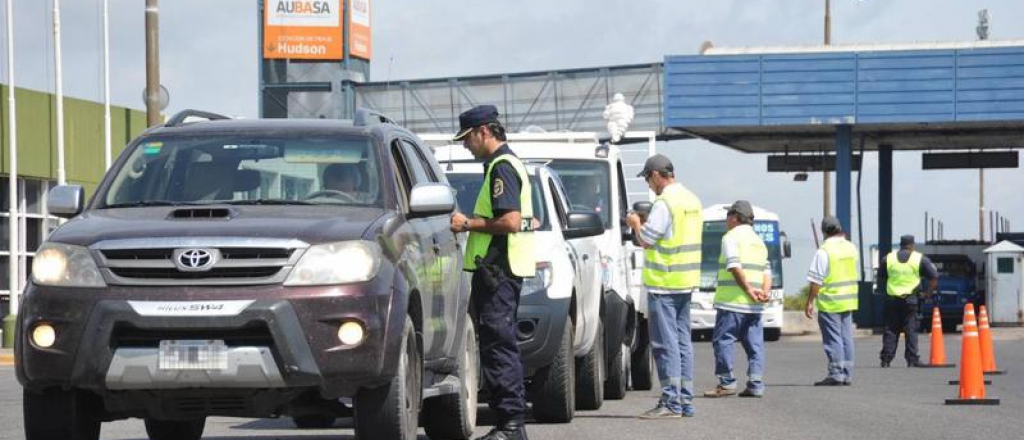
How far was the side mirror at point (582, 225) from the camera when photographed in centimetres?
1367

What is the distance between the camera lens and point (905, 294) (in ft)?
83.8

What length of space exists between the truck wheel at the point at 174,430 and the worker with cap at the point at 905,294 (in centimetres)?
1540

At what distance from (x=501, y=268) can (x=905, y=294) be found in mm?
15577

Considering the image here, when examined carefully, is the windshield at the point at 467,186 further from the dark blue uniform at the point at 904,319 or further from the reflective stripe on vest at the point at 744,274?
the dark blue uniform at the point at 904,319

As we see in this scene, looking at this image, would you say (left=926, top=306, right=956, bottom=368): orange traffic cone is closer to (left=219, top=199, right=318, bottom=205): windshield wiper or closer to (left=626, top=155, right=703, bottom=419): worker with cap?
(left=626, top=155, right=703, bottom=419): worker with cap

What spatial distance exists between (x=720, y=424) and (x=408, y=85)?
1952 inches

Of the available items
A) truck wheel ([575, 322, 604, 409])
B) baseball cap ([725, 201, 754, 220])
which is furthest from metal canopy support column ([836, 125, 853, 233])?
truck wheel ([575, 322, 604, 409])

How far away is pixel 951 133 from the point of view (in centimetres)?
4969

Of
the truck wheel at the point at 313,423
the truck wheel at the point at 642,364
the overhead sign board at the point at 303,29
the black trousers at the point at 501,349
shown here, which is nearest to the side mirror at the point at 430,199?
the black trousers at the point at 501,349

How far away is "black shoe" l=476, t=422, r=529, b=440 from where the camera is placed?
10766 millimetres

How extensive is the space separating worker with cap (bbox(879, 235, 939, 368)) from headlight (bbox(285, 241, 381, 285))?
17.2 meters

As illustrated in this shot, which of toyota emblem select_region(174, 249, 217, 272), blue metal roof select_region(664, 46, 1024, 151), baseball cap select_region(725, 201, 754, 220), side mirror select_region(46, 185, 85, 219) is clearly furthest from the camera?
blue metal roof select_region(664, 46, 1024, 151)

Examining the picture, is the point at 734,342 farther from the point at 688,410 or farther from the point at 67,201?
the point at 67,201

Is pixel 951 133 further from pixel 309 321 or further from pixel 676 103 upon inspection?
pixel 309 321
